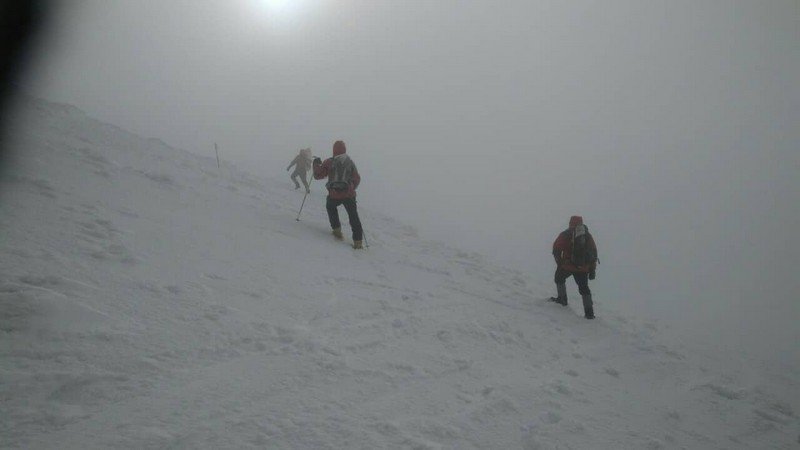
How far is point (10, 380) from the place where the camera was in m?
3.04

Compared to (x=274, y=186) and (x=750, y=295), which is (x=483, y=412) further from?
(x=750, y=295)

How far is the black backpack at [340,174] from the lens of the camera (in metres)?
9.88

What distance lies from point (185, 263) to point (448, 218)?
132 m

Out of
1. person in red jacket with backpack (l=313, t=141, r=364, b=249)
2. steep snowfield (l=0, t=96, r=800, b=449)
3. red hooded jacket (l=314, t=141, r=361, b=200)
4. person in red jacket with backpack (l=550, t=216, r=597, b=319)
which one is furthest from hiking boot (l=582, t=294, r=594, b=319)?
red hooded jacket (l=314, t=141, r=361, b=200)

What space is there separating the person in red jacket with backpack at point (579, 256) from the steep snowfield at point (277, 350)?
56 centimetres

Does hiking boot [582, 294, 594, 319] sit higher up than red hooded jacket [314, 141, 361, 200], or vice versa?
red hooded jacket [314, 141, 361, 200]

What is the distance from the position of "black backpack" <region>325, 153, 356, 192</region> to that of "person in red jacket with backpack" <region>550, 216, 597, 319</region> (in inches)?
192

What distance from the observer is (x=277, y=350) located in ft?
14.7

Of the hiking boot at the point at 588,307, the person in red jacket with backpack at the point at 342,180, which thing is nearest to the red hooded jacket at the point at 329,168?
the person in red jacket with backpack at the point at 342,180

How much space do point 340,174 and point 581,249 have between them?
5654mm

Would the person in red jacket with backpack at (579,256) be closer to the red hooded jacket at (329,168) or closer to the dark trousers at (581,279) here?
the dark trousers at (581,279)

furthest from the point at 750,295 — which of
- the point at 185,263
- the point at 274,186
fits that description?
the point at 185,263

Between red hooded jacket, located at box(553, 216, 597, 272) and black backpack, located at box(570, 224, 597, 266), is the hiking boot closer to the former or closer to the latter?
red hooded jacket, located at box(553, 216, 597, 272)

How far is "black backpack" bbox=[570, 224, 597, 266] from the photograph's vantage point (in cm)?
989
